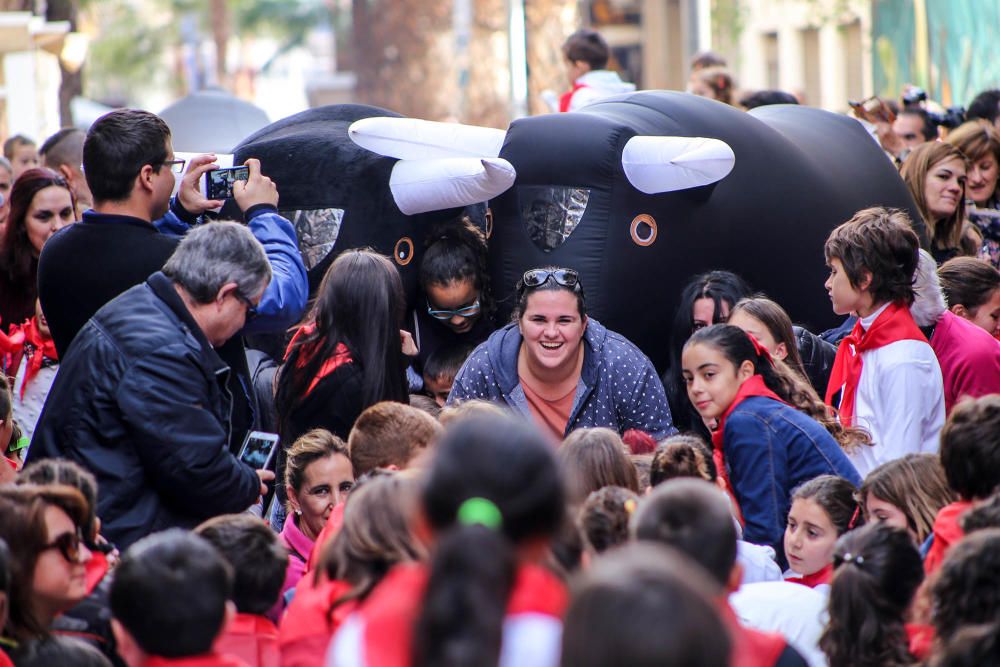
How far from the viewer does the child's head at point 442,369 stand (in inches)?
242

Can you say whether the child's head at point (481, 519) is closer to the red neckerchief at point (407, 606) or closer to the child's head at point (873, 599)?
the red neckerchief at point (407, 606)

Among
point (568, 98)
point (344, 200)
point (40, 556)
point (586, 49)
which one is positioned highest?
point (586, 49)

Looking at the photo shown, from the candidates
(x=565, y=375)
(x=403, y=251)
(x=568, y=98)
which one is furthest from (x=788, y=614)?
(x=568, y=98)

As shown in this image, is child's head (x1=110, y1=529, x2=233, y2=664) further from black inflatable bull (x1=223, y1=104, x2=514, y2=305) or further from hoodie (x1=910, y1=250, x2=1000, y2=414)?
black inflatable bull (x1=223, y1=104, x2=514, y2=305)

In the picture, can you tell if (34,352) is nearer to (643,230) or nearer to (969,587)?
(643,230)

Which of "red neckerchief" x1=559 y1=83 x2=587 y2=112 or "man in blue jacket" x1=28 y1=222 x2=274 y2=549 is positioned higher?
"red neckerchief" x1=559 y1=83 x2=587 y2=112

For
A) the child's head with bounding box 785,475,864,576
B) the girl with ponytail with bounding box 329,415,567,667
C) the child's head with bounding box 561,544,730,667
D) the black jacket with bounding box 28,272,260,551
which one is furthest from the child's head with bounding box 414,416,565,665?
the child's head with bounding box 785,475,864,576

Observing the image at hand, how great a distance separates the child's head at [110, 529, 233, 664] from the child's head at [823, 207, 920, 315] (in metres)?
2.91

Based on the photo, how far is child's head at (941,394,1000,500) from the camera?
361cm

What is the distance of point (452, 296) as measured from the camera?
6.25m

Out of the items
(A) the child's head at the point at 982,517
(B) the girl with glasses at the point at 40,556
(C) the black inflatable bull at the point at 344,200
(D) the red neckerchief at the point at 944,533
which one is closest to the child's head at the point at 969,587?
(A) the child's head at the point at 982,517

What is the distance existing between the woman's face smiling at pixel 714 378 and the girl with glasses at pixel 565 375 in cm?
62

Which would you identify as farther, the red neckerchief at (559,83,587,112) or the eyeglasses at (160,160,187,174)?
the red neckerchief at (559,83,587,112)

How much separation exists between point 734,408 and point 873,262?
3.04ft
